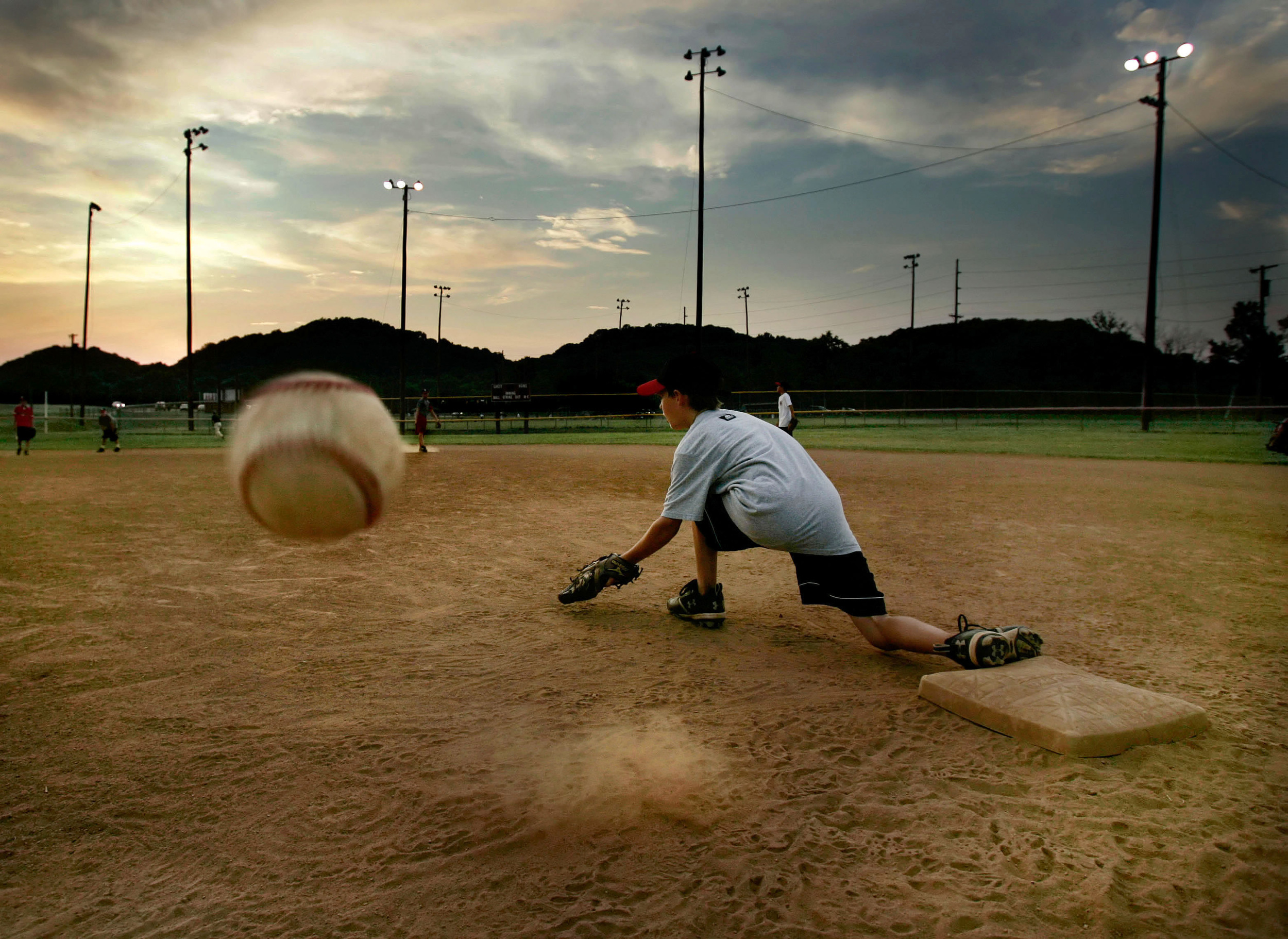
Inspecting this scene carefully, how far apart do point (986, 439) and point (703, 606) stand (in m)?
22.7

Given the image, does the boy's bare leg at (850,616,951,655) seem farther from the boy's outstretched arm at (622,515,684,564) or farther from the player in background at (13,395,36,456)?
the player in background at (13,395,36,456)

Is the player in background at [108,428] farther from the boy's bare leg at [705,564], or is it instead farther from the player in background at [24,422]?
the boy's bare leg at [705,564]

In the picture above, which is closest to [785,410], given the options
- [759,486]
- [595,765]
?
[759,486]

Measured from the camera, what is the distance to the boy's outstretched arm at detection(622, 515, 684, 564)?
3.79 m

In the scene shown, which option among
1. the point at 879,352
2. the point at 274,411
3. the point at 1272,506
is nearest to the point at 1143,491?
the point at 1272,506

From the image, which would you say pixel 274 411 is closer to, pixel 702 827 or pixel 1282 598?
pixel 702 827

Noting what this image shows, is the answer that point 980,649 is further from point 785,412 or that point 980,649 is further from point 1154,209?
point 1154,209

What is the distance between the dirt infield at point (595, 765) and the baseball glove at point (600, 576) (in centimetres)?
16

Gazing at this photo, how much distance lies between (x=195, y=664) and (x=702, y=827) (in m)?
2.66

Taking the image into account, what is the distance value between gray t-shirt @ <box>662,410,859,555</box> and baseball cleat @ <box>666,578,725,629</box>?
2.19 ft

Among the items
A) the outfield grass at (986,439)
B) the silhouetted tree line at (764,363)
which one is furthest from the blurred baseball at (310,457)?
the silhouetted tree line at (764,363)

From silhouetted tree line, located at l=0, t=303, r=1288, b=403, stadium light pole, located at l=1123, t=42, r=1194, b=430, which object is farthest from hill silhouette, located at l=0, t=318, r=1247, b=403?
stadium light pole, located at l=1123, t=42, r=1194, b=430

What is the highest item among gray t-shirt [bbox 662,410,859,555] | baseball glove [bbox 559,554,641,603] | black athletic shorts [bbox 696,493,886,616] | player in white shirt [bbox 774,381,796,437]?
player in white shirt [bbox 774,381,796,437]

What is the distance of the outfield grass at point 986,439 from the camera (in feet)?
58.7
